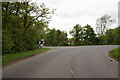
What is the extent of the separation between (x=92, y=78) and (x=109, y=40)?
5619cm

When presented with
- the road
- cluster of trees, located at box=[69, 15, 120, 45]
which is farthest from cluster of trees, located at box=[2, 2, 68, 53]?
cluster of trees, located at box=[69, 15, 120, 45]

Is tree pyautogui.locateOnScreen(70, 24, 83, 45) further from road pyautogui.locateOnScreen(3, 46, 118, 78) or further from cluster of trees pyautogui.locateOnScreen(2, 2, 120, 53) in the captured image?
road pyautogui.locateOnScreen(3, 46, 118, 78)

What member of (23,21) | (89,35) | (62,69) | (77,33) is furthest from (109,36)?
(62,69)

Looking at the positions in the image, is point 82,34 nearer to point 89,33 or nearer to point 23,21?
point 89,33

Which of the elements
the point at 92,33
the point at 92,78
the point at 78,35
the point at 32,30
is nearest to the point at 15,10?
the point at 32,30

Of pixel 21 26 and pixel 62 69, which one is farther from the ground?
pixel 21 26

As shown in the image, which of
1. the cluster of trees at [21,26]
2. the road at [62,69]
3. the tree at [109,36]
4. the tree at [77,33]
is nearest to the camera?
the road at [62,69]

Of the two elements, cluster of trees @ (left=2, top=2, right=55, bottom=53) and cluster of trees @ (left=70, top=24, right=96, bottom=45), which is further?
cluster of trees @ (left=70, top=24, right=96, bottom=45)

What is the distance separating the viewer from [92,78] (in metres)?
4.79

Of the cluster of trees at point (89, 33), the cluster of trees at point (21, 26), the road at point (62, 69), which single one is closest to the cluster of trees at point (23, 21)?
the cluster of trees at point (21, 26)

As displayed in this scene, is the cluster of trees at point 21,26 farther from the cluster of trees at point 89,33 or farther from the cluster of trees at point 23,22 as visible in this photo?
the cluster of trees at point 89,33

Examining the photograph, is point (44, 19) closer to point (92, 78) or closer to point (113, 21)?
point (92, 78)

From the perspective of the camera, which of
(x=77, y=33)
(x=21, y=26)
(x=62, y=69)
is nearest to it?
(x=62, y=69)

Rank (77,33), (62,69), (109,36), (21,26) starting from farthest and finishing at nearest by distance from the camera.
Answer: (77,33) < (109,36) < (21,26) < (62,69)
